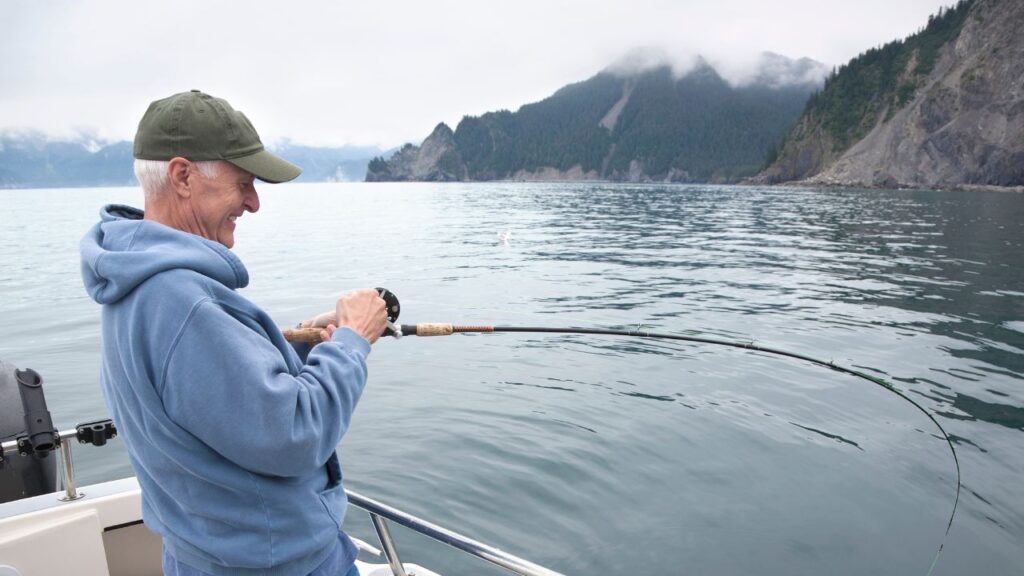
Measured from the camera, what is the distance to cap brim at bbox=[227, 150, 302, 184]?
6.52ft

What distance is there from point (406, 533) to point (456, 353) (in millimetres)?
6096

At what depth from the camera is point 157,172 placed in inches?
77.3

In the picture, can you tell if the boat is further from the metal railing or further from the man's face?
the man's face

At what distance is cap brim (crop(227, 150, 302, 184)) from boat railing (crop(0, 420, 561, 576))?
158 cm

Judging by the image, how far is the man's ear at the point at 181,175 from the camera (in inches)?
76.3

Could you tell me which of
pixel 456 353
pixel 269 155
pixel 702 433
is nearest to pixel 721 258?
pixel 456 353

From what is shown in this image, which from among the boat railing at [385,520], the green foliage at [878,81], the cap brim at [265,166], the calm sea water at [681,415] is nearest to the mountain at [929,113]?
the green foliage at [878,81]

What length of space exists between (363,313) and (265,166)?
584mm

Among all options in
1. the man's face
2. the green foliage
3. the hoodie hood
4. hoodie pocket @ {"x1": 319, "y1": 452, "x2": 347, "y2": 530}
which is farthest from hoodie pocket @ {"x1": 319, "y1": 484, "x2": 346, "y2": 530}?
the green foliage

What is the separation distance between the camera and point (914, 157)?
117 meters

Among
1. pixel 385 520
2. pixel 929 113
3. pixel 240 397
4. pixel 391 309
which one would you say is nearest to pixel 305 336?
pixel 391 309

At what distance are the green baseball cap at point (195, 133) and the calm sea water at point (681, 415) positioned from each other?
15.4 feet

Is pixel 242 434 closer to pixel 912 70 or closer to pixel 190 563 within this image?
pixel 190 563

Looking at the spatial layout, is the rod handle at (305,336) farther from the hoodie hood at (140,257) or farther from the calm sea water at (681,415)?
the calm sea water at (681,415)
